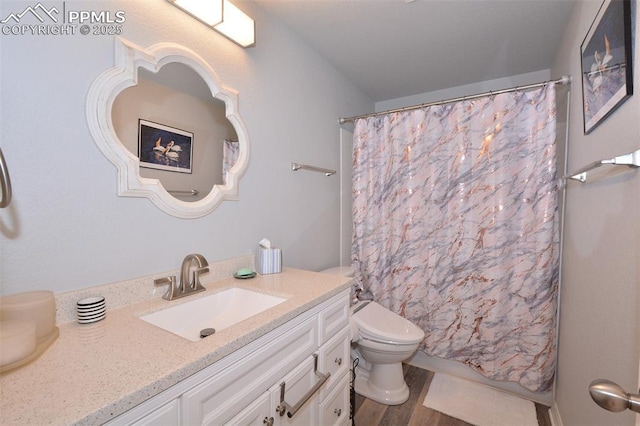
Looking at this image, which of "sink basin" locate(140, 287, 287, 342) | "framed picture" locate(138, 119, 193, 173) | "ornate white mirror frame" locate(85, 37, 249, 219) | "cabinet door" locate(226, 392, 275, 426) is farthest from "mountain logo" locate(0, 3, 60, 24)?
"cabinet door" locate(226, 392, 275, 426)

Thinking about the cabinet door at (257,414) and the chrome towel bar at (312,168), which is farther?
the chrome towel bar at (312,168)

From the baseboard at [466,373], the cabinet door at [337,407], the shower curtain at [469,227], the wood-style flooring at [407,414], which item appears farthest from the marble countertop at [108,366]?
the baseboard at [466,373]

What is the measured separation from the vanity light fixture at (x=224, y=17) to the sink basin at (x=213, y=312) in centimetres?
122

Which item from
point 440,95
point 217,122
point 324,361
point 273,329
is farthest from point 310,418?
point 440,95

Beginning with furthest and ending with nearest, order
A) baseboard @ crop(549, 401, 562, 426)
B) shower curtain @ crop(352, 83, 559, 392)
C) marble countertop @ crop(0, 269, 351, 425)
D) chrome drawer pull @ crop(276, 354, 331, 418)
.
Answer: shower curtain @ crop(352, 83, 559, 392), baseboard @ crop(549, 401, 562, 426), chrome drawer pull @ crop(276, 354, 331, 418), marble countertop @ crop(0, 269, 351, 425)

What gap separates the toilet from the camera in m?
1.66

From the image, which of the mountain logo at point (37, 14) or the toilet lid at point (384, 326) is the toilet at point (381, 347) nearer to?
the toilet lid at point (384, 326)

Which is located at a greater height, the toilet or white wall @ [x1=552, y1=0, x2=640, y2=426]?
white wall @ [x1=552, y1=0, x2=640, y2=426]

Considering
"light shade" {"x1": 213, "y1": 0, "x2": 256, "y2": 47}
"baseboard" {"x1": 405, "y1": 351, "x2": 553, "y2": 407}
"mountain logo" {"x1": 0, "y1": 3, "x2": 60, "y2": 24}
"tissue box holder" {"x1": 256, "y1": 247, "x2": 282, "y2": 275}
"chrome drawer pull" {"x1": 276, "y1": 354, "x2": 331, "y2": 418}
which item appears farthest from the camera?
"baseboard" {"x1": 405, "y1": 351, "x2": 553, "y2": 407}

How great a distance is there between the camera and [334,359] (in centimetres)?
125

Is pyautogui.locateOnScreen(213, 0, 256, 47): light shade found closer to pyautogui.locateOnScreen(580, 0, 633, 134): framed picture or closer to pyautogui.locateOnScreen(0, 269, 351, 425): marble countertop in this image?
pyautogui.locateOnScreen(0, 269, 351, 425): marble countertop

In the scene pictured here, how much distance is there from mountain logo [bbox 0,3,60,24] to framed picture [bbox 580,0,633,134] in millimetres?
1710

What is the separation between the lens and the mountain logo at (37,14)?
0.78m

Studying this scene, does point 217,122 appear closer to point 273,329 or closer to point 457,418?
point 273,329
